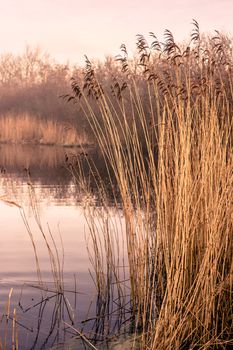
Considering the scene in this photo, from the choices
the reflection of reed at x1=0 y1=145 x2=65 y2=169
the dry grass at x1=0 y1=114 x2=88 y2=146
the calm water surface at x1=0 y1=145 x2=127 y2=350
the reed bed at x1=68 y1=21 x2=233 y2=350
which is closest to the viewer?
the reed bed at x1=68 y1=21 x2=233 y2=350

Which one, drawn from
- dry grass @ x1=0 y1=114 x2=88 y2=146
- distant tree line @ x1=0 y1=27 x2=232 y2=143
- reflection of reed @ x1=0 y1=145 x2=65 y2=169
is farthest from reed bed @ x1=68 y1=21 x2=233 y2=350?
dry grass @ x1=0 y1=114 x2=88 y2=146

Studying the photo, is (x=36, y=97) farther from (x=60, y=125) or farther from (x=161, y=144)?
(x=161, y=144)

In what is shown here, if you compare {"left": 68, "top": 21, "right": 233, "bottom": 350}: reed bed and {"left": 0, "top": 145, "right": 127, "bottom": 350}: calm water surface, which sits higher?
{"left": 68, "top": 21, "right": 233, "bottom": 350}: reed bed

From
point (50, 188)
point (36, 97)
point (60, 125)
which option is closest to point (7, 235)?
point (50, 188)

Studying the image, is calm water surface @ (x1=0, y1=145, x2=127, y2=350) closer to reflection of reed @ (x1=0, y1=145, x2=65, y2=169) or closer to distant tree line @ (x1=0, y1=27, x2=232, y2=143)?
distant tree line @ (x1=0, y1=27, x2=232, y2=143)

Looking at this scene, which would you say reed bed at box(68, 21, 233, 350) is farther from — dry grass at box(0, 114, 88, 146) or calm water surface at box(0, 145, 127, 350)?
dry grass at box(0, 114, 88, 146)

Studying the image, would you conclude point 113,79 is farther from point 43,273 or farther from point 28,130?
point 28,130

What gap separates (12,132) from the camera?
1072 inches

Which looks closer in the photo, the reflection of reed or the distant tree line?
the distant tree line

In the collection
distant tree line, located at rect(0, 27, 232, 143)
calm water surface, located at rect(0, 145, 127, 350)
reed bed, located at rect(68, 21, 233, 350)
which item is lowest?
calm water surface, located at rect(0, 145, 127, 350)

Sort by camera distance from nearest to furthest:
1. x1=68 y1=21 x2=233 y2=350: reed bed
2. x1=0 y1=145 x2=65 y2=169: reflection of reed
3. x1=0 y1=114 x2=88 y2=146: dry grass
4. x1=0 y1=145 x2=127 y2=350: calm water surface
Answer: x1=68 y1=21 x2=233 y2=350: reed bed < x1=0 y1=145 x2=127 y2=350: calm water surface < x1=0 y1=145 x2=65 y2=169: reflection of reed < x1=0 y1=114 x2=88 y2=146: dry grass

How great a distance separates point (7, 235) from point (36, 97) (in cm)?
2593

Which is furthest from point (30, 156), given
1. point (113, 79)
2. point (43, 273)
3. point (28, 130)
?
point (113, 79)

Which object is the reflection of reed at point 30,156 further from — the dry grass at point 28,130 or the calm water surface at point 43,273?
the calm water surface at point 43,273
